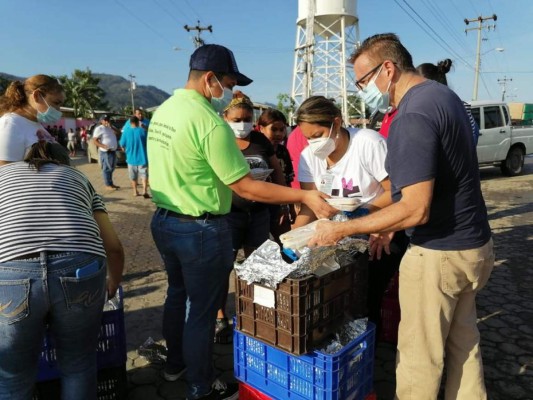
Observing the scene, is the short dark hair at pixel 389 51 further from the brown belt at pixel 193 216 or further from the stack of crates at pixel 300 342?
the brown belt at pixel 193 216

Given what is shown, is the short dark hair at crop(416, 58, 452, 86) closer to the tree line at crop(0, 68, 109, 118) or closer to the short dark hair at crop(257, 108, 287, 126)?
the short dark hair at crop(257, 108, 287, 126)

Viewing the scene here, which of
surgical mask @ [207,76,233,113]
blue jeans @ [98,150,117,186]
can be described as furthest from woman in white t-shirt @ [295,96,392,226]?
blue jeans @ [98,150,117,186]

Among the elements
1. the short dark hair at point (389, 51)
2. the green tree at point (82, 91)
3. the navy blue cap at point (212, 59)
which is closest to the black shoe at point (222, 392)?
the navy blue cap at point (212, 59)

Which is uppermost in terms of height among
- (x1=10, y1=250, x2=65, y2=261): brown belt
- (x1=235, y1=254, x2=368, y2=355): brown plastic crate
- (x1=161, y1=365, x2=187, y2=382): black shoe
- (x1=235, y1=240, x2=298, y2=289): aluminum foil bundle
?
(x1=10, y1=250, x2=65, y2=261): brown belt

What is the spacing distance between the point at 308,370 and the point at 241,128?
201cm

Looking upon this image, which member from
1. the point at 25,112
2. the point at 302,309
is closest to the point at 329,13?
the point at 25,112

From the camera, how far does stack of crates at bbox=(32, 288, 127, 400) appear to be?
2.43 m

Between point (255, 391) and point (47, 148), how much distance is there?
1701 millimetres

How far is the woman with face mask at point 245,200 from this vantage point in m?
3.39

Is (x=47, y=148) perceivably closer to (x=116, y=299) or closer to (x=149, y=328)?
(x=116, y=299)

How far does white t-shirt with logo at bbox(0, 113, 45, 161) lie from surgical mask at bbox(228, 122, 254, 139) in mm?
1764

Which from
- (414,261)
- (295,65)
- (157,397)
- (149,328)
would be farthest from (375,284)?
(295,65)

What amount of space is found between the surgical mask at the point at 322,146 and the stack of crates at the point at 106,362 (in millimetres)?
1612

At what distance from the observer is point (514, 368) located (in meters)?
3.06
